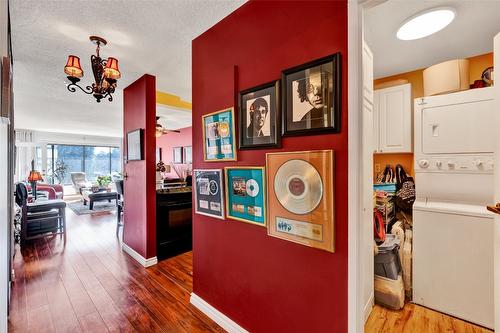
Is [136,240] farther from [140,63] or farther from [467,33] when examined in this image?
[467,33]

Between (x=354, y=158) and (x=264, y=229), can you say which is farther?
(x=264, y=229)

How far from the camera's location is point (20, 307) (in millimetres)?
2082

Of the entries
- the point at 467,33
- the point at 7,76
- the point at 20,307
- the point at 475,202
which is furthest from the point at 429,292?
the point at 20,307

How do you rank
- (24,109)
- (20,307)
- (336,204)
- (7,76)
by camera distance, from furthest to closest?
(24,109), (20,307), (336,204), (7,76)

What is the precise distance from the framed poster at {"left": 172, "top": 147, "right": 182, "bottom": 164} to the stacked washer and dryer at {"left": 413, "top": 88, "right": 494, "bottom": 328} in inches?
261

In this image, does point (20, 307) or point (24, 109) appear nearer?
point (20, 307)

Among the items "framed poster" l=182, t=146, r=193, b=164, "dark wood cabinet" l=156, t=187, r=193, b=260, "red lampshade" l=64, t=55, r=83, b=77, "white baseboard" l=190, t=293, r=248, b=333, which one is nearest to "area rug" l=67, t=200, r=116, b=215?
"framed poster" l=182, t=146, r=193, b=164

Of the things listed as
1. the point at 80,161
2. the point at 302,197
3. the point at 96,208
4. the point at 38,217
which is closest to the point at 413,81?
the point at 302,197

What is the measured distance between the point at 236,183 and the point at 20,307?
2331 mm

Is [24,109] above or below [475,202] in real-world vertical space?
above

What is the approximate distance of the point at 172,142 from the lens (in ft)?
26.5

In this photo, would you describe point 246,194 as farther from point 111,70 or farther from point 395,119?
point 395,119

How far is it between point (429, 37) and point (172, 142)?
7450 mm

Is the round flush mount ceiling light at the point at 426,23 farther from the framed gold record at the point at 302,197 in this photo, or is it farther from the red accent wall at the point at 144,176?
the red accent wall at the point at 144,176
